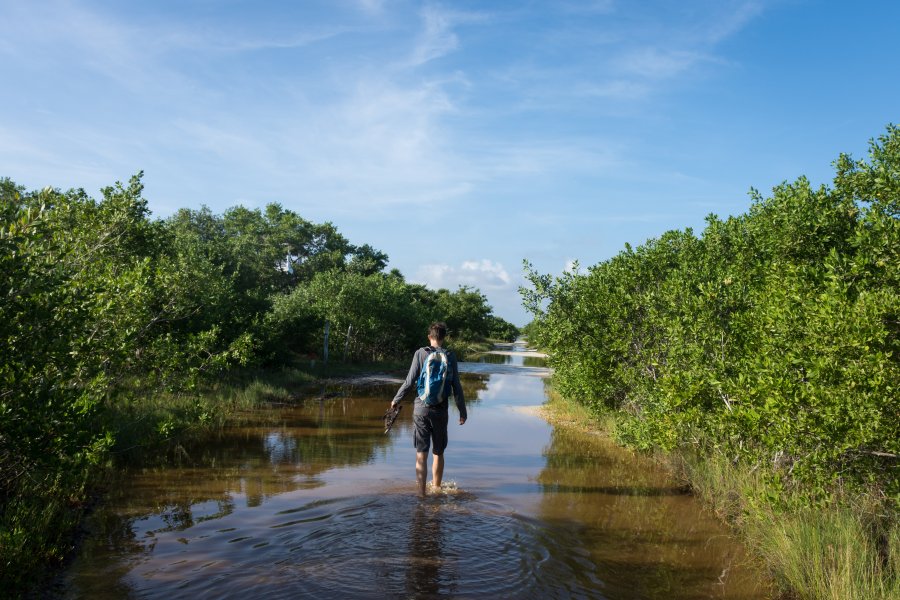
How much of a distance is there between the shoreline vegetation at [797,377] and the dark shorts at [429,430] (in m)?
3.07

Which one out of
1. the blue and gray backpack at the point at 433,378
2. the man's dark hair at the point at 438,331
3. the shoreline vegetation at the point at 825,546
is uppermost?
the man's dark hair at the point at 438,331

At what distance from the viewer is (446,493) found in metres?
8.73

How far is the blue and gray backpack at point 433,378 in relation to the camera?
845 cm

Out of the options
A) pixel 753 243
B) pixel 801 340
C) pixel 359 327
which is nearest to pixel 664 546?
pixel 801 340

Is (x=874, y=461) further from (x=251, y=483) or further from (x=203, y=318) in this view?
(x=203, y=318)

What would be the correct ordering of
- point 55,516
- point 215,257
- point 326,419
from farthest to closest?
1. point 215,257
2. point 326,419
3. point 55,516

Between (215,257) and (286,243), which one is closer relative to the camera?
(215,257)

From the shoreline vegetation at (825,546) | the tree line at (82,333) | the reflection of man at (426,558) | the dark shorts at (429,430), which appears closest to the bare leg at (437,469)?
the dark shorts at (429,430)

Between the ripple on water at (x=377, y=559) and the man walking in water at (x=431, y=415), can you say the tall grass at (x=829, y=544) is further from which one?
the man walking in water at (x=431, y=415)

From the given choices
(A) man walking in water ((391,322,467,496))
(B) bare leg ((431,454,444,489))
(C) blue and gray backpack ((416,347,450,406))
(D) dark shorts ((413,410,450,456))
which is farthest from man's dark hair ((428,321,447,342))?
(B) bare leg ((431,454,444,489))

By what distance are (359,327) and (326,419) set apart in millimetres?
18850

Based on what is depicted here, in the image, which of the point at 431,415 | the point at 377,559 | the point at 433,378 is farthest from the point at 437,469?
the point at 377,559

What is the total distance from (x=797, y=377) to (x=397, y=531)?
455cm

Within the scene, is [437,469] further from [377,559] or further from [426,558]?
[377,559]
